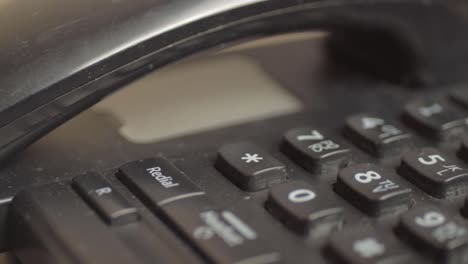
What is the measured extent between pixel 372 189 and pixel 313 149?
0.04 m

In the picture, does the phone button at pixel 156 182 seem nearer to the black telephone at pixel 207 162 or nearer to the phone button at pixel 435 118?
the black telephone at pixel 207 162

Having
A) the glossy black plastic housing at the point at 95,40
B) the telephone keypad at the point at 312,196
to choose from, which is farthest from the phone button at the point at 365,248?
the glossy black plastic housing at the point at 95,40

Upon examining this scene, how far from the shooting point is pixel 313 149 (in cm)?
34

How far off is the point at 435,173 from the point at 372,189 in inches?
1.3

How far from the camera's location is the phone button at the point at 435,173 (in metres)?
0.31

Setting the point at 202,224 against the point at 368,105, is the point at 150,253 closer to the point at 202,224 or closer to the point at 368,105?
the point at 202,224

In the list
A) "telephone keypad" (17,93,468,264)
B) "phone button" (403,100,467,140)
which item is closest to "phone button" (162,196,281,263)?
"telephone keypad" (17,93,468,264)

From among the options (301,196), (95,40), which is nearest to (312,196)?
(301,196)

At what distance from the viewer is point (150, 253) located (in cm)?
28

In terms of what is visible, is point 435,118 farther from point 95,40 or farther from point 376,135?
point 95,40

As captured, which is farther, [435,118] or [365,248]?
[435,118]

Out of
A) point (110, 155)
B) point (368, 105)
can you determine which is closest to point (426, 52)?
point (368, 105)

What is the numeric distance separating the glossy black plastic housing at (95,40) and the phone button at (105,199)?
0.03 metres

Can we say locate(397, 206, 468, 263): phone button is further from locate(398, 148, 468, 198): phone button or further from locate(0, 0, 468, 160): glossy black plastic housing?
locate(0, 0, 468, 160): glossy black plastic housing
